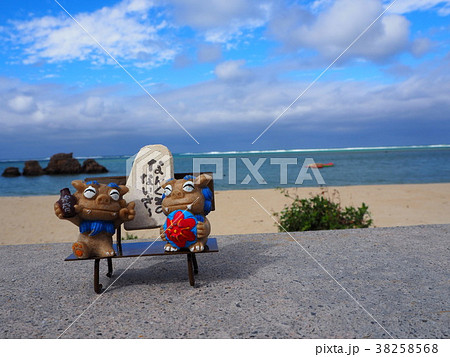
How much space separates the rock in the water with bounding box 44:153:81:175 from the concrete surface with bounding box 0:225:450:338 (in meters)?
31.5

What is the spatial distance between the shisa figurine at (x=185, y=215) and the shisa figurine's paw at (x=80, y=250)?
753mm

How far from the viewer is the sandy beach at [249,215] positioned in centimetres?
859

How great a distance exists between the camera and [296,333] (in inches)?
115

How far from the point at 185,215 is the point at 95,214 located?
0.86 m

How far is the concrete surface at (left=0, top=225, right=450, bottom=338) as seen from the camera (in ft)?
9.97

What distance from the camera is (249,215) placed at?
1021 centimetres

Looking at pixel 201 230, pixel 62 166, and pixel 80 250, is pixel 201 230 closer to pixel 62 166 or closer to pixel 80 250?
pixel 80 250

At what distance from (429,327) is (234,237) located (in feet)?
12.1

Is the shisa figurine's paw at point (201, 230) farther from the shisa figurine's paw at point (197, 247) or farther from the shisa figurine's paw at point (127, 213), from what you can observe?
the shisa figurine's paw at point (127, 213)
